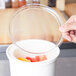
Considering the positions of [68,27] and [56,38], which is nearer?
[68,27]

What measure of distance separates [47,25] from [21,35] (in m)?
0.15

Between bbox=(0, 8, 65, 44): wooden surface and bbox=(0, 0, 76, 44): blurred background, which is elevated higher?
bbox=(0, 0, 76, 44): blurred background

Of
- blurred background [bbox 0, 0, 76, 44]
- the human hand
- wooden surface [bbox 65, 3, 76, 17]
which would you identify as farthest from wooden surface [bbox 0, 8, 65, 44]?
the human hand

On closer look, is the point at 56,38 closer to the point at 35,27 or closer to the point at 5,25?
the point at 35,27

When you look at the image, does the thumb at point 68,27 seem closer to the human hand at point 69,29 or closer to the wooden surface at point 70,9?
the human hand at point 69,29

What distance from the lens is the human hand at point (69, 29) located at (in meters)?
0.48

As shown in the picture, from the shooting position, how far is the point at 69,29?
0.48m

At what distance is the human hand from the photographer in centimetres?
48

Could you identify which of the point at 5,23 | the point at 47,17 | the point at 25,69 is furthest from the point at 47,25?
the point at 25,69

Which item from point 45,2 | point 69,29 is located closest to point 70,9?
point 45,2

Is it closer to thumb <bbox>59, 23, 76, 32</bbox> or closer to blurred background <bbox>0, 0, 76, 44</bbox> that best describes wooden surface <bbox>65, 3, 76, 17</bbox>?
blurred background <bbox>0, 0, 76, 44</bbox>

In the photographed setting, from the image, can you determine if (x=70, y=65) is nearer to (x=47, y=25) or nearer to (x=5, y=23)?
(x=47, y=25)

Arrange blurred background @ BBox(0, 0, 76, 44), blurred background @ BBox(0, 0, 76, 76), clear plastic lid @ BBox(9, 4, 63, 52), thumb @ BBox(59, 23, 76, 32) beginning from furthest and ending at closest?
blurred background @ BBox(0, 0, 76, 44), clear plastic lid @ BBox(9, 4, 63, 52), blurred background @ BBox(0, 0, 76, 76), thumb @ BBox(59, 23, 76, 32)

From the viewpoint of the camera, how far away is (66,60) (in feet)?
2.12
